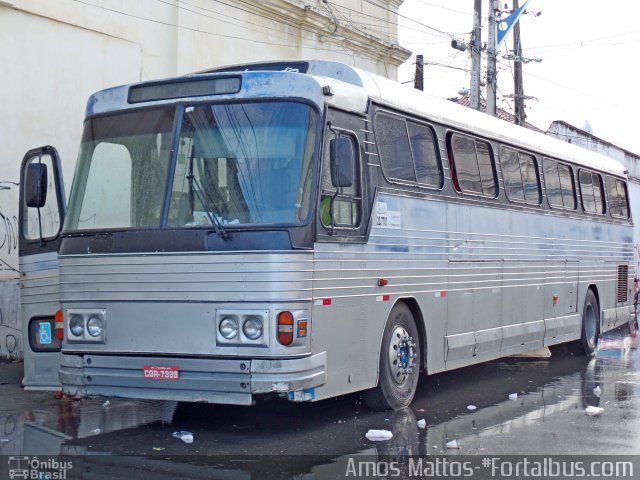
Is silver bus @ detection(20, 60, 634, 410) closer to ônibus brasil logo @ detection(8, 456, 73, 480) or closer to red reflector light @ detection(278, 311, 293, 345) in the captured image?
red reflector light @ detection(278, 311, 293, 345)

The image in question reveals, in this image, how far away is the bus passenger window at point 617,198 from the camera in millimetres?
17922

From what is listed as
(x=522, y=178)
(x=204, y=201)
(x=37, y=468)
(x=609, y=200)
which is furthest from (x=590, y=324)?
(x=37, y=468)

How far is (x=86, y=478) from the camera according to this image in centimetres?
744

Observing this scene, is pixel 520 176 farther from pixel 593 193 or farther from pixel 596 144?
pixel 596 144

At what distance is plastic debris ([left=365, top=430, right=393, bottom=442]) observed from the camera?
29.2 ft

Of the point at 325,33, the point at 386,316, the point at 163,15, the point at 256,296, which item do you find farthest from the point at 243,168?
the point at 325,33

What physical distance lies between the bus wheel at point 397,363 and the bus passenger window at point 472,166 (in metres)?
2.10

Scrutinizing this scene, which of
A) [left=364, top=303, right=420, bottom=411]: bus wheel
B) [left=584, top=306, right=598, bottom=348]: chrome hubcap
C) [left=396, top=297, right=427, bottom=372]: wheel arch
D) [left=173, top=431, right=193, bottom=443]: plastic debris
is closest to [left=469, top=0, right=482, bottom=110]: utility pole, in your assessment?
[left=584, top=306, right=598, bottom=348]: chrome hubcap

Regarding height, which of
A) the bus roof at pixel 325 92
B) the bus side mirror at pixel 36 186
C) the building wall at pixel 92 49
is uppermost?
the building wall at pixel 92 49

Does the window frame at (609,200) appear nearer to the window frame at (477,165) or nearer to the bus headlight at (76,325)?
the window frame at (477,165)

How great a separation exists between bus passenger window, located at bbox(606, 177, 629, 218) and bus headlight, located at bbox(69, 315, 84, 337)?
11371mm

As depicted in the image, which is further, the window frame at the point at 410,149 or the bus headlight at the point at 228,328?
the window frame at the point at 410,149

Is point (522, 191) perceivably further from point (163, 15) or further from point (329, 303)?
point (163, 15)

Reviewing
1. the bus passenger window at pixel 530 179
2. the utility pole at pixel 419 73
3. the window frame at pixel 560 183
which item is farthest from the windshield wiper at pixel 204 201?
the utility pole at pixel 419 73
